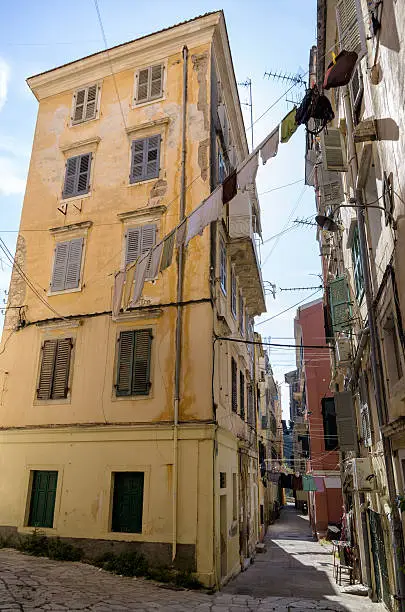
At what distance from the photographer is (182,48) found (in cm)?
1551

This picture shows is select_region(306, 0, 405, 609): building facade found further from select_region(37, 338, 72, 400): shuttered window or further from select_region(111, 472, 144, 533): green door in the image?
select_region(37, 338, 72, 400): shuttered window

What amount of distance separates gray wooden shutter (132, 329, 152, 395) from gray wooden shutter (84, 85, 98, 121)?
8957 mm

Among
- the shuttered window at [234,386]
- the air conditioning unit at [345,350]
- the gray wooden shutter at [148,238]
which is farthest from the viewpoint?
the shuttered window at [234,386]

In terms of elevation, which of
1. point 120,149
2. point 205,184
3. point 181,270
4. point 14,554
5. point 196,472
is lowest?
point 14,554

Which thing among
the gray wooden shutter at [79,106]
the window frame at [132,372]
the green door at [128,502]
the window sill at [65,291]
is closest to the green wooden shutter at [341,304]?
the window frame at [132,372]

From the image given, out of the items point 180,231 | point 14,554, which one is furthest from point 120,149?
point 14,554

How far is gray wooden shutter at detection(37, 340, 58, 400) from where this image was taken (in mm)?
13240

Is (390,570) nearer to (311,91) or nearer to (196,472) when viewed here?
(196,472)

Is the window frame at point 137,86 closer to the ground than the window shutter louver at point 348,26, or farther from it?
farther from it

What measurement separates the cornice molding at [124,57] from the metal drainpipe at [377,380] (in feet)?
23.4

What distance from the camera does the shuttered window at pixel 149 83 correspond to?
15.5 meters

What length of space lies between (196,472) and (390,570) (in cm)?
449

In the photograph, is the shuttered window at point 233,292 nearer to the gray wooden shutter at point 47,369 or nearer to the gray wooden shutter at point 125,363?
the gray wooden shutter at point 125,363

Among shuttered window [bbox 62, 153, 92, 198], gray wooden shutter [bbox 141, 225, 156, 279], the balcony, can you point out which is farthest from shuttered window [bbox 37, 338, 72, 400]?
the balcony
